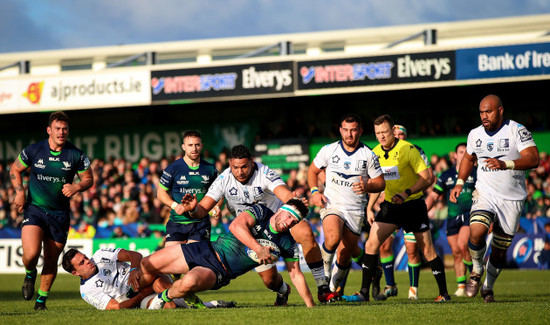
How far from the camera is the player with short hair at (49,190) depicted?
973cm

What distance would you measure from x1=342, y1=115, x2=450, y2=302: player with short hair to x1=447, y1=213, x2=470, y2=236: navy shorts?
2.83m

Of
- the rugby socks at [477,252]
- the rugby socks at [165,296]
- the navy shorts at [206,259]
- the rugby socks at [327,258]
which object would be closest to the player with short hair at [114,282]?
the rugby socks at [165,296]

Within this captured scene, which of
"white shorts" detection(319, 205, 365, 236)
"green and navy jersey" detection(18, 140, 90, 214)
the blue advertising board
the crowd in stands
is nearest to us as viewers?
"green and navy jersey" detection(18, 140, 90, 214)

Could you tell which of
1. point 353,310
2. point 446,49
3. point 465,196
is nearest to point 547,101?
point 446,49

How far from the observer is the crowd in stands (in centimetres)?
2132

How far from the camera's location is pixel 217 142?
28.4 metres

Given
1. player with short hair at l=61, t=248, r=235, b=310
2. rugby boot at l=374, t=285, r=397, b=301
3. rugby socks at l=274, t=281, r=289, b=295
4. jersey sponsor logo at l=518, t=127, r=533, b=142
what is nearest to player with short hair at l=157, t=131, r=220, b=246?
player with short hair at l=61, t=248, r=235, b=310

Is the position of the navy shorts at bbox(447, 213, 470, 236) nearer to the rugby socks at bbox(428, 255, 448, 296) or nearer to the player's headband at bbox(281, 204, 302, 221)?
the rugby socks at bbox(428, 255, 448, 296)

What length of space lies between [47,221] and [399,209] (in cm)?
474

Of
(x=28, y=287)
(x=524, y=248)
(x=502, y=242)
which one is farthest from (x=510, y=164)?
(x=524, y=248)

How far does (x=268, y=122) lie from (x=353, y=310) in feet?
64.0

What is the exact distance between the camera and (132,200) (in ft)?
83.8

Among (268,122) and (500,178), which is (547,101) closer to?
(268,122)

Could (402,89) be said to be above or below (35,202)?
above
